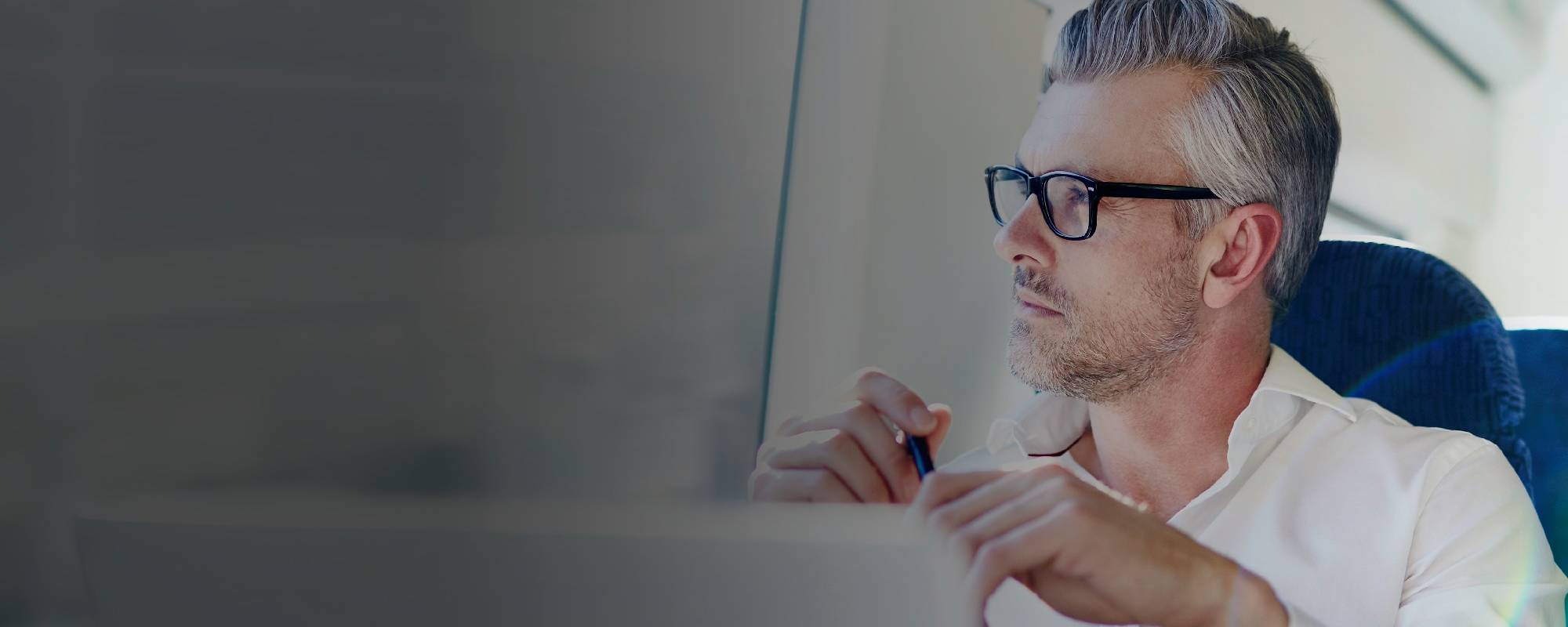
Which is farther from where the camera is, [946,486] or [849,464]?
[849,464]

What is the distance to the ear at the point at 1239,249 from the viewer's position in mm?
907

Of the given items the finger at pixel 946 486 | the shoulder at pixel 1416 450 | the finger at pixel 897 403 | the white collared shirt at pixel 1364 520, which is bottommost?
the white collared shirt at pixel 1364 520

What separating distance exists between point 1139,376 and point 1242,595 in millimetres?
369

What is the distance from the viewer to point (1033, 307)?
919 millimetres

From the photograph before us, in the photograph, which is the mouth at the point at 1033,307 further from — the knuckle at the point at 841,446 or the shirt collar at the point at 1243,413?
the knuckle at the point at 841,446

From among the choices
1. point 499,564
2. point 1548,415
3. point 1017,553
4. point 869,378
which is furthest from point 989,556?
point 1548,415

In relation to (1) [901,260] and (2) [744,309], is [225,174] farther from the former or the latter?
(1) [901,260]

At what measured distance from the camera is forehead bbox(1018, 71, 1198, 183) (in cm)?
88

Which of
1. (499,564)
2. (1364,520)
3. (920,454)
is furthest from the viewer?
(1364,520)

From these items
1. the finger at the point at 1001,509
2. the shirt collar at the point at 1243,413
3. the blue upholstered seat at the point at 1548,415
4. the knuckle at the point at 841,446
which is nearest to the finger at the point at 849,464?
the knuckle at the point at 841,446

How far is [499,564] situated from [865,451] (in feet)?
1.25

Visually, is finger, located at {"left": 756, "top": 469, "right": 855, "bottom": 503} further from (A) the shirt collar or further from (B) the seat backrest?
(B) the seat backrest

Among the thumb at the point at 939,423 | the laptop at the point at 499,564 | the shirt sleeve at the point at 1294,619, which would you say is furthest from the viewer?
the thumb at the point at 939,423

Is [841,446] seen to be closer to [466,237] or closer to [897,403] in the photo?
[897,403]
